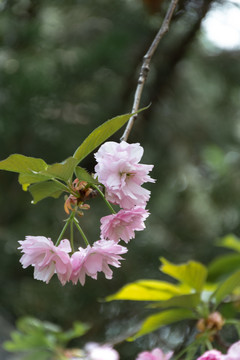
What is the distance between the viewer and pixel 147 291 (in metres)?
0.70

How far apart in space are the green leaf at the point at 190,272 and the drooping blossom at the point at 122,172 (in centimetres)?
17

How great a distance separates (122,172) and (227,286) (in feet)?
0.98

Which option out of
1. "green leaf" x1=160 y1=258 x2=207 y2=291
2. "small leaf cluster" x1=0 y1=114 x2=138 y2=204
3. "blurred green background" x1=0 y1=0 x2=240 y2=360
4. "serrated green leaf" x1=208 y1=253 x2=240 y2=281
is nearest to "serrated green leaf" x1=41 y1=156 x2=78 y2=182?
"small leaf cluster" x1=0 y1=114 x2=138 y2=204

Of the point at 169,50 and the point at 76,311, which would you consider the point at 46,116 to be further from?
the point at 76,311

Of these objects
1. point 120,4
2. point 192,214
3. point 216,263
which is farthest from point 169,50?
point 216,263

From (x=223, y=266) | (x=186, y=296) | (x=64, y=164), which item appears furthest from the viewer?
(x=223, y=266)

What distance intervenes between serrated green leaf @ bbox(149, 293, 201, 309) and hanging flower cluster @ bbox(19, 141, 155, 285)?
0.12 meters

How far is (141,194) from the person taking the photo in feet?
1.69

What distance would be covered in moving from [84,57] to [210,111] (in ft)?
2.10

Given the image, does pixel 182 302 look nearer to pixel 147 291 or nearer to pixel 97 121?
pixel 147 291

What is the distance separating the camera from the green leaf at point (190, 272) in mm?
663

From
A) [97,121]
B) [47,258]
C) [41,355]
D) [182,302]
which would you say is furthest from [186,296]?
[97,121]

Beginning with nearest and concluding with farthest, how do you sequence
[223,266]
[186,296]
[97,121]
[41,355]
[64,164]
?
1. [64,164]
2. [186,296]
3. [223,266]
4. [41,355]
5. [97,121]

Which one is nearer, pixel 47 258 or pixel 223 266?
pixel 47 258
